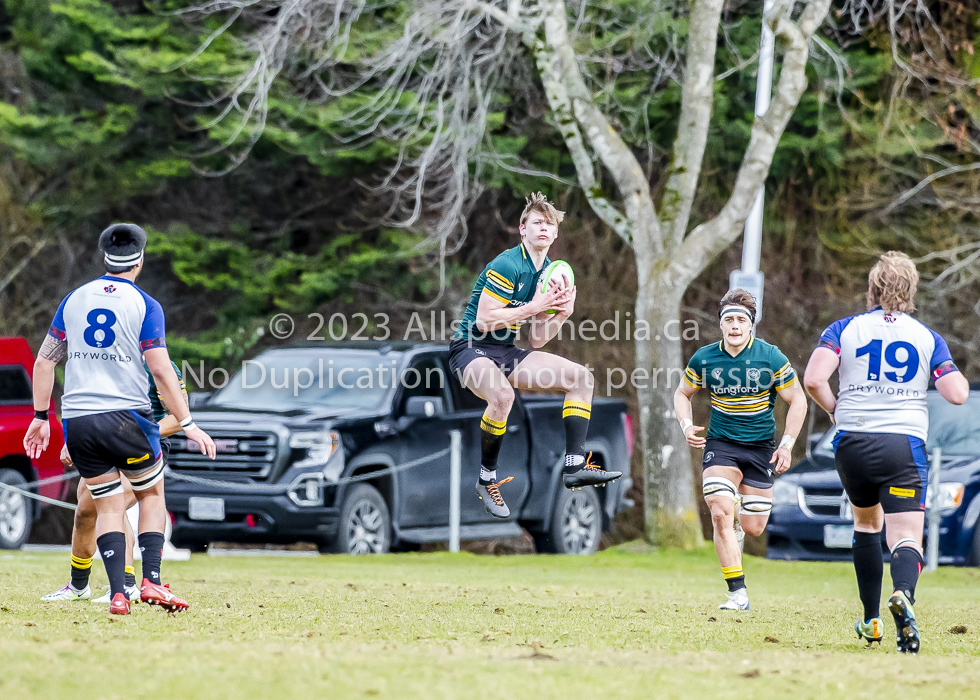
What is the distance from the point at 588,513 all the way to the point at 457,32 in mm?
6338

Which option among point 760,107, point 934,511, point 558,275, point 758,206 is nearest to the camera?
point 558,275

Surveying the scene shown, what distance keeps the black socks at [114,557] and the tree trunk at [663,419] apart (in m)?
9.28

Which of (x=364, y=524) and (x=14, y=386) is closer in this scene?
(x=364, y=524)

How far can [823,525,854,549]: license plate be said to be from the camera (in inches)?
547

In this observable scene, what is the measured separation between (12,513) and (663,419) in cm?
790

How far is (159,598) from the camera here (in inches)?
299

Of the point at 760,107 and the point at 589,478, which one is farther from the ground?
the point at 760,107

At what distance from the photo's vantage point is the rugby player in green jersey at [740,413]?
901cm

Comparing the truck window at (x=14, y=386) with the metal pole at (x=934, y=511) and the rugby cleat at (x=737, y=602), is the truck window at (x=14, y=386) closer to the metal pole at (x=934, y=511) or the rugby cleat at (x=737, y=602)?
the rugby cleat at (x=737, y=602)

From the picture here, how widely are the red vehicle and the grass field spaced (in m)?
3.56

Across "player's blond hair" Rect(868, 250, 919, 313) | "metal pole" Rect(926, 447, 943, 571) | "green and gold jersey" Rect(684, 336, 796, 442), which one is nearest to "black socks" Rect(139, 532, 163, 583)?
"green and gold jersey" Rect(684, 336, 796, 442)

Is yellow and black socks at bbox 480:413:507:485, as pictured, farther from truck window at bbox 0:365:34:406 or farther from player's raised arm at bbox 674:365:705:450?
truck window at bbox 0:365:34:406

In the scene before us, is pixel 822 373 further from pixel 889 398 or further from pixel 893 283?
pixel 893 283

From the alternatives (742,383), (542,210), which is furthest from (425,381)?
(542,210)
